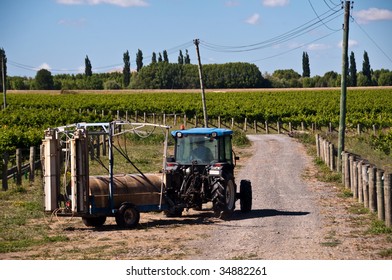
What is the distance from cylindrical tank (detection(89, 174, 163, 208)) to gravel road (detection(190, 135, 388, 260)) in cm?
169

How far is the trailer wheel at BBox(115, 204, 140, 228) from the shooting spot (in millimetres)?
17969

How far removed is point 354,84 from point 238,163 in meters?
73.8

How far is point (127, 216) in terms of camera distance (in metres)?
18.1

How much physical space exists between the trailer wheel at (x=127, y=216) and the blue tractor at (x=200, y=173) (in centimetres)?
112

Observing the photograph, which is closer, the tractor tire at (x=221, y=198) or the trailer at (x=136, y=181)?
the trailer at (x=136, y=181)

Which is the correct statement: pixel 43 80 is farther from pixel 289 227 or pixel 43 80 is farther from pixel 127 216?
pixel 289 227

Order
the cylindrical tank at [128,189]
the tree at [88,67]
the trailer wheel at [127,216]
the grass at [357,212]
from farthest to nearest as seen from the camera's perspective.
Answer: the tree at [88,67], the trailer wheel at [127,216], the cylindrical tank at [128,189], the grass at [357,212]

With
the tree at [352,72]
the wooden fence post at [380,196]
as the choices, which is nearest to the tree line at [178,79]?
the tree at [352,72]

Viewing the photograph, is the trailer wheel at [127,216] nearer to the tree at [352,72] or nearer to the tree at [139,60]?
the tree at [352,72]

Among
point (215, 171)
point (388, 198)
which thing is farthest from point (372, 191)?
point (215, 171)

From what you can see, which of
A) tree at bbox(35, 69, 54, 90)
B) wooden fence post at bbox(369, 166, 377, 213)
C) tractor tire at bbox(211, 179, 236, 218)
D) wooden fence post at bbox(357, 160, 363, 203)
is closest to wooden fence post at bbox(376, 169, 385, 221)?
wooden fence post at bbox(369, 166, 377, 213)

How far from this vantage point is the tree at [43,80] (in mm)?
135000

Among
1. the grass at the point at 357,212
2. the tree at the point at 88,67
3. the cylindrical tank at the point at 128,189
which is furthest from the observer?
the tree at the point at 88,67

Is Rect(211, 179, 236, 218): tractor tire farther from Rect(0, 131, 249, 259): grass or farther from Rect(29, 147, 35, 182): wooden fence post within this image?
Rect(29, 147, 35, 182): wooden fence post
